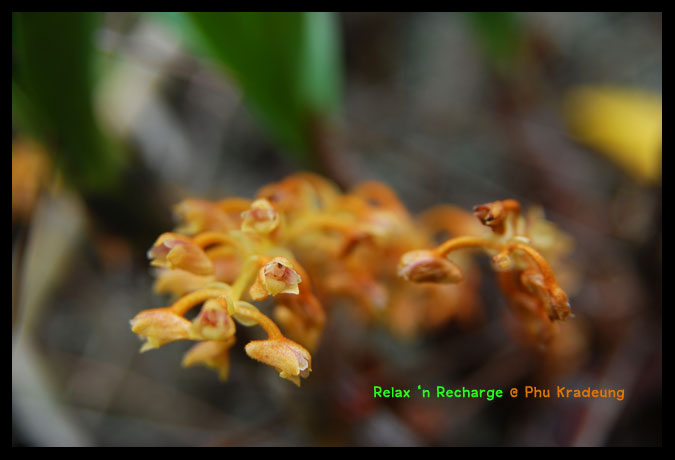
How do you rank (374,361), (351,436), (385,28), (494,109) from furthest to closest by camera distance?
(385,28) < (494,109) < (374,361) < (351,436)

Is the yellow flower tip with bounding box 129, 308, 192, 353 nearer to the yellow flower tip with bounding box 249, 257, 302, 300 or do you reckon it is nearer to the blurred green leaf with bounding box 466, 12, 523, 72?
the yellow flower tip with bounding box 249, 257, 302, 300

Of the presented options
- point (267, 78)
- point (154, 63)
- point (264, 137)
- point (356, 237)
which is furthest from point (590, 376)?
point (154, 63)

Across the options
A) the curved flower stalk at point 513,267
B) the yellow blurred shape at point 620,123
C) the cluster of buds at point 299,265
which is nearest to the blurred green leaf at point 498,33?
the yellow blurred shape at point 620,123

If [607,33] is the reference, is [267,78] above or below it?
below

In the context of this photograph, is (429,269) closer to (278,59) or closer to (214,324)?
(214,324)

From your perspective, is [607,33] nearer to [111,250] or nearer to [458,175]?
[458,175]
